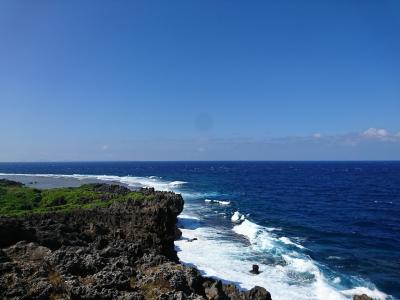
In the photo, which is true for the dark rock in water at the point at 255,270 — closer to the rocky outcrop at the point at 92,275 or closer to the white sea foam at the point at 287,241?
the rocky outcrop at the point at 92,275

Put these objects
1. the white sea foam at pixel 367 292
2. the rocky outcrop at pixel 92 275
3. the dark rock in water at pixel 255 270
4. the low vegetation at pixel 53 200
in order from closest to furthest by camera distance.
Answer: the rocky outcrop at pixel 92 275 → the white sea foam at pixel 367 292 → the dark rock in water at pixel 255 270 → the low vegetation at pixel 53 200

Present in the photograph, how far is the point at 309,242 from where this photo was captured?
5816cm

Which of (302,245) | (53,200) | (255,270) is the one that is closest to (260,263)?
(255,270)

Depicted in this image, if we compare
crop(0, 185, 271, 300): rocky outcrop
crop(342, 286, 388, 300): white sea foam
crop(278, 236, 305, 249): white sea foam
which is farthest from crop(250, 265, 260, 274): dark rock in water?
crop(278, 236, 305, 249): white sea foam

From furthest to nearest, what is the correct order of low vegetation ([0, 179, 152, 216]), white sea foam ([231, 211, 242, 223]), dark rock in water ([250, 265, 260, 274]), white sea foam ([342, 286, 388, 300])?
white sea foam ([231, 211, 242, 223]), low vegetation ([0, 179, 152, 216]), dark rock in water ([250, 265, 260, 274]), white sea foam ([342, 286, 388, 300])

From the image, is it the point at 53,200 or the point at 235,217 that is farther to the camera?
the point at 235,217

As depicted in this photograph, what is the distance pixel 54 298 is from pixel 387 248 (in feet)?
165

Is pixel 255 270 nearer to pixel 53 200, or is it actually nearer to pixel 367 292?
pixel 367 292

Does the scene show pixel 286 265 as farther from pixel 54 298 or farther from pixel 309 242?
pixel 54 298

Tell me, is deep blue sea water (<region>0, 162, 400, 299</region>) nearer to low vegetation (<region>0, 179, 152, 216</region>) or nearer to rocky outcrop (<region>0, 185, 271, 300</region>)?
rocky outcrop (<region>0, 185, 271, 300</region>)

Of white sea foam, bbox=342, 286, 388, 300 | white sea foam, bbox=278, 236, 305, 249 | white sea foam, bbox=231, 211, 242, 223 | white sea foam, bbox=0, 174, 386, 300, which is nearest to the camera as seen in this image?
white sea foam, bbox=342, 286, 388, 300

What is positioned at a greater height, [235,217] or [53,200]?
[53,200]

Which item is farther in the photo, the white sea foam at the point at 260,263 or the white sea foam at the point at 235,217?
the white sea foam at the point at 235,217

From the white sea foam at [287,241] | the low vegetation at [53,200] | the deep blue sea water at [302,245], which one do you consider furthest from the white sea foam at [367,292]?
the low vegetation at [53,200]
